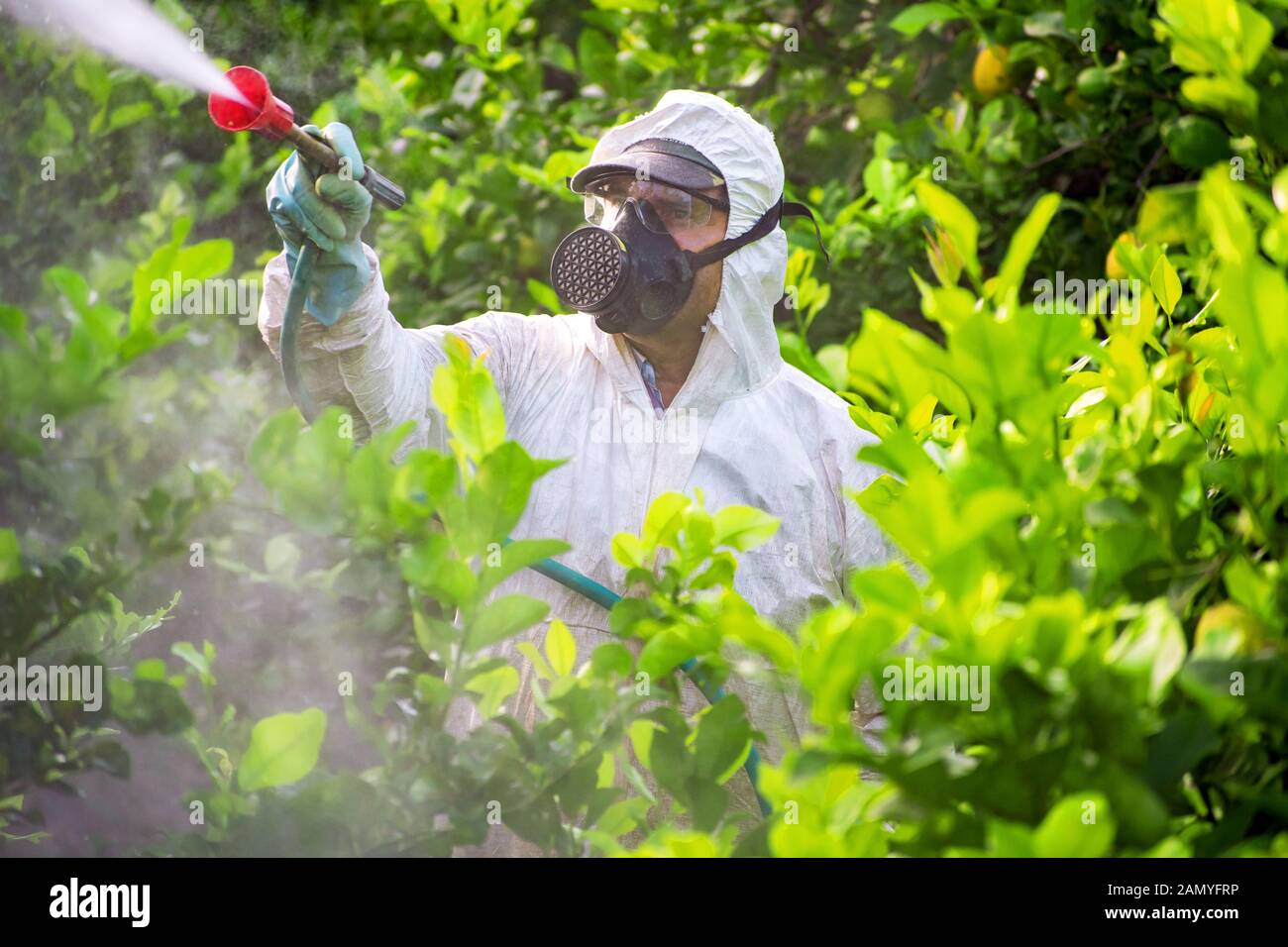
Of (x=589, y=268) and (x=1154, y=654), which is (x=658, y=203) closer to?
(x=589, y=268)

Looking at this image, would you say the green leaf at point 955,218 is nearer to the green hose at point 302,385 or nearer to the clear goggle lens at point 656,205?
the green hose at point 302,385

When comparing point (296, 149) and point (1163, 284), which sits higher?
point (296, 149)

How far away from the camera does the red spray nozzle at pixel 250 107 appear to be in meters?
A: 1.38

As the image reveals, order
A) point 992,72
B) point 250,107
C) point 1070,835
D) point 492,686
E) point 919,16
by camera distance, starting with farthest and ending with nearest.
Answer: point 992,72, point 919,16, point 250,107, point 492,686, point 1070,835

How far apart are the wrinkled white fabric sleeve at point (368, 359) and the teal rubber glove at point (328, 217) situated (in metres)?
0.02

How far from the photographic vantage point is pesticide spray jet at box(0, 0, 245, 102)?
157 centimetres

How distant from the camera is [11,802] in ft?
3.37

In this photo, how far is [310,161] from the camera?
147cm

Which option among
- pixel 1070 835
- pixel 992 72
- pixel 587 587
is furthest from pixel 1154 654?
pixel 992 72

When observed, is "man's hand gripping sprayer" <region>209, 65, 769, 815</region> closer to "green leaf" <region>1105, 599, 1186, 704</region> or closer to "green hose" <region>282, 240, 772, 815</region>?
"green hose" <region>282, 240, 772, 815</region>

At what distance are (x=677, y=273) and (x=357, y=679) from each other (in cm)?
60

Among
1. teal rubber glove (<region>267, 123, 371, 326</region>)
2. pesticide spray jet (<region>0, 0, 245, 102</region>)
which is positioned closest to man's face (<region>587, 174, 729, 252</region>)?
teal rubber glove (<region>267, 123, 371, 326</region>)

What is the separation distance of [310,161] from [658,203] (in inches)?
18.8
